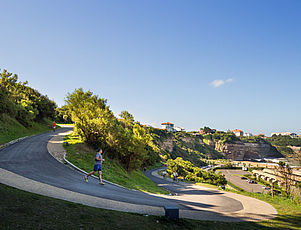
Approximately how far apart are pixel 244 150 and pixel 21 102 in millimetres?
153794

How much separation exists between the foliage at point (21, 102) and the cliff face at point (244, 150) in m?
132

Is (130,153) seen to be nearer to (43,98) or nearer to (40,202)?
(40,202)

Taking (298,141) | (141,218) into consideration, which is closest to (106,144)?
(141,218)

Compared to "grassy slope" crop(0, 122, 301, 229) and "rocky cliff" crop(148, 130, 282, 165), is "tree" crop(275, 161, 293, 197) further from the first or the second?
"rocky cliff" crop(148, 130, 282, 165)

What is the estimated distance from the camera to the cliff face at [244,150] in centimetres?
14188

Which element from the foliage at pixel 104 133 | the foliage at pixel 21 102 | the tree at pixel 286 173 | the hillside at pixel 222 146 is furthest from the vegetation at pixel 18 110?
the hillside at pixel 222 146

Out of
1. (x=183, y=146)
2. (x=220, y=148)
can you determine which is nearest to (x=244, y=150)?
(x=220, y=148)

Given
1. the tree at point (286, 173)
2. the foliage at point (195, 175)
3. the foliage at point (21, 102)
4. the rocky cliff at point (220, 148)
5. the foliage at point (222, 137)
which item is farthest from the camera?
the foliage at point (222, 137)

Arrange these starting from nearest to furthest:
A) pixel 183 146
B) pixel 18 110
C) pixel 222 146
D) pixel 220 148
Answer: pixel 18 110 → pixel 183 146 → pixel 222 146 → pixel 220 148

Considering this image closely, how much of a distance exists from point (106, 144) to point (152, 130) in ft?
297

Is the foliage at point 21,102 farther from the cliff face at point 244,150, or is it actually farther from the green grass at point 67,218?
the cliff face at point 244,150

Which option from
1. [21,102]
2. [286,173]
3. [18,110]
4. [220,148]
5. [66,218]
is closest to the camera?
[66,218]

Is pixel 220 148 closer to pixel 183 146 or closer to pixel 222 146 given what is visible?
pixel 222 146

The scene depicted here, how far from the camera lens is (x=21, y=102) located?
36.5 m
